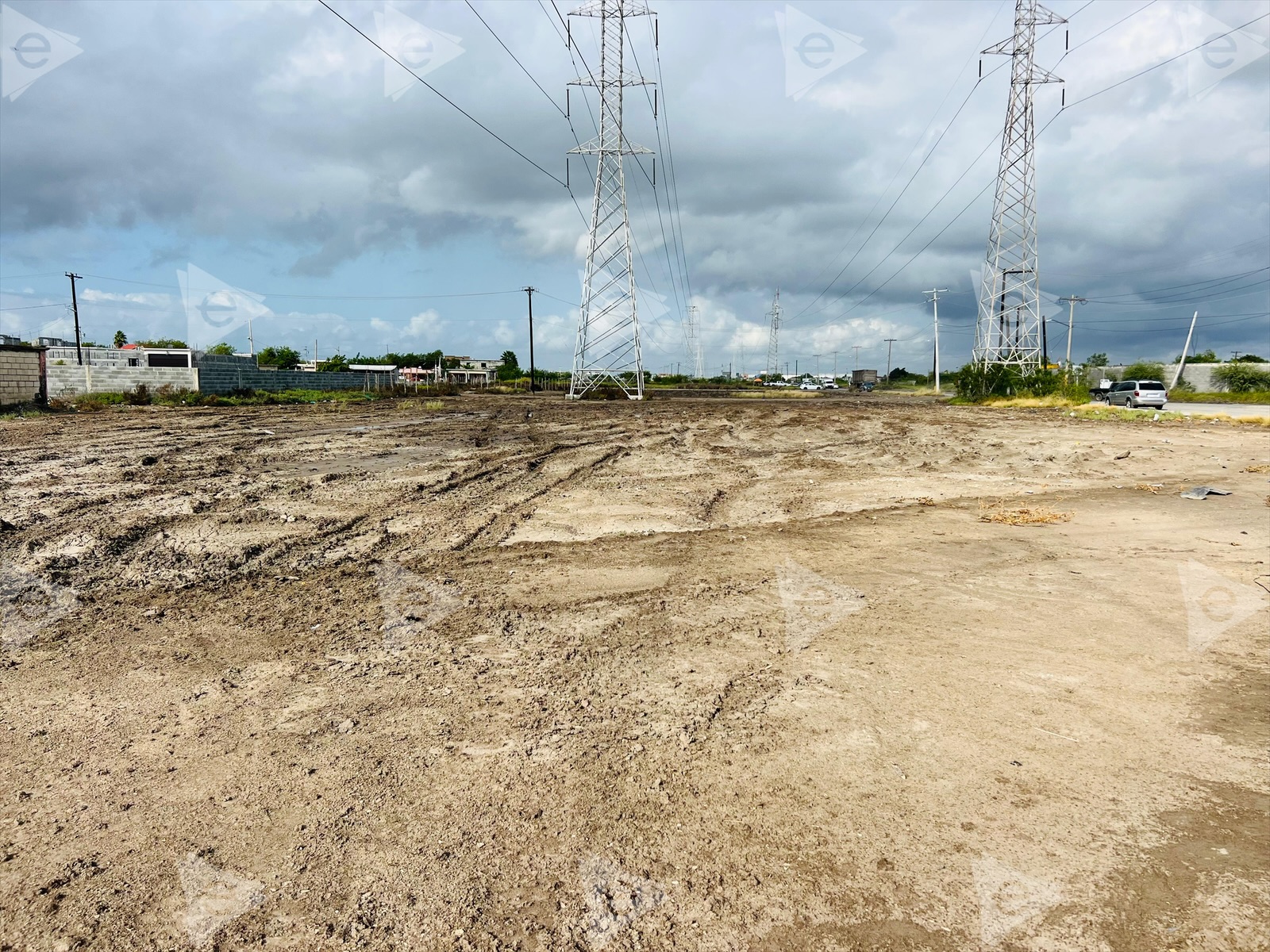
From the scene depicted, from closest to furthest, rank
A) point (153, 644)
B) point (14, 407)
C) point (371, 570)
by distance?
point (153, 644)
point (371, 570)
point (14, 407)

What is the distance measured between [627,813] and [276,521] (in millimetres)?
6403

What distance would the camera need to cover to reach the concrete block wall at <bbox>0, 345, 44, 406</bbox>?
89.0 feet

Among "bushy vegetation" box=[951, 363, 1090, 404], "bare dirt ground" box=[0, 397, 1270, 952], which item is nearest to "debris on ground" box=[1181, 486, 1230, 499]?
"bare dirt ground" box=[0, 397, 1270, 952]

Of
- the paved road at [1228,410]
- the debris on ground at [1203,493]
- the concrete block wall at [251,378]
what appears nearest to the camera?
the debris on ground at [1203,493]

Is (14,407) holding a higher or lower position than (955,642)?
higher

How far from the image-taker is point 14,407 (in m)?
26.7

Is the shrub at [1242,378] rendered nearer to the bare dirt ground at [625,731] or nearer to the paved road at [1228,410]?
the paved road at [1228,410]

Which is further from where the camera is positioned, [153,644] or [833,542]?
[833,542]

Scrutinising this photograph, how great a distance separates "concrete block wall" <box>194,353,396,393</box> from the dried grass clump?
36.9 meters

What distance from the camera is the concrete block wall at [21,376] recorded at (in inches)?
1068

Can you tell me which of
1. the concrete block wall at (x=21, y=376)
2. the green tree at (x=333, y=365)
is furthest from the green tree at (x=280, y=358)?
the concrete block wall at (x=21, y=376)

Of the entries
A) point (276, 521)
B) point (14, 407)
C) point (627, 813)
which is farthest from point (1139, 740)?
point (14, 407)

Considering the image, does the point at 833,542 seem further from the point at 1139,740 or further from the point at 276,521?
the point at 276,521

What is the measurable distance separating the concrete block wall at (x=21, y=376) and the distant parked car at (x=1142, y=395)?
4585 cm
